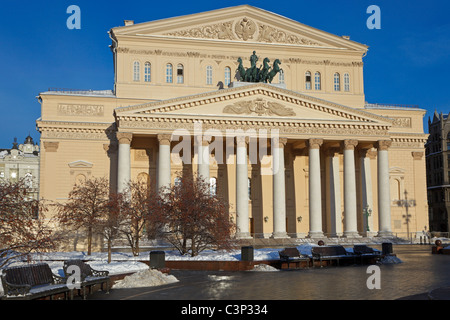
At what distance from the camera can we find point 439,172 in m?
93.9

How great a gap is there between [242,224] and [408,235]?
20.5 meters

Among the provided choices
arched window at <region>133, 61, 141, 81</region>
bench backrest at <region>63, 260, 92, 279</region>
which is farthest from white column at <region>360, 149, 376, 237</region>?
bench backrest at <region>63, 260, 92, 279</region>

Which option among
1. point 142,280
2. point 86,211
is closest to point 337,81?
point 86,211

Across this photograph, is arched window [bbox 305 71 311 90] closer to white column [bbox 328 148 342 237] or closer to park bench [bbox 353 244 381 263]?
white column [bbox 328 148 342 237]

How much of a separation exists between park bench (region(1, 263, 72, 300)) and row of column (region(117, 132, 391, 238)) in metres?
28.1

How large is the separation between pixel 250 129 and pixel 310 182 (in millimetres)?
7343

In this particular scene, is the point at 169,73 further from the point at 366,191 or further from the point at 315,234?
the point at 366,191

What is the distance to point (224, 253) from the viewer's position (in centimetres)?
3114

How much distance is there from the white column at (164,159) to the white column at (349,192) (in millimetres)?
16527

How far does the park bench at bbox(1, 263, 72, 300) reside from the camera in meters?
14.9

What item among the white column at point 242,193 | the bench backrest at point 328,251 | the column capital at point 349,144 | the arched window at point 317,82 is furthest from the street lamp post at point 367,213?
the bench backrest at point 328,251

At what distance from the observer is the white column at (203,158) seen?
4703 centimetres

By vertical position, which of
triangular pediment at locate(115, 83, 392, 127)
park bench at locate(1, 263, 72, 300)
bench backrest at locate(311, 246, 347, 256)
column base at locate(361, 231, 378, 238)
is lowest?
column base at locate(361, 231, 378, 238)

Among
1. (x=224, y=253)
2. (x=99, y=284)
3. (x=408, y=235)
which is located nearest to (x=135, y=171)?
(x=224, y=253)
